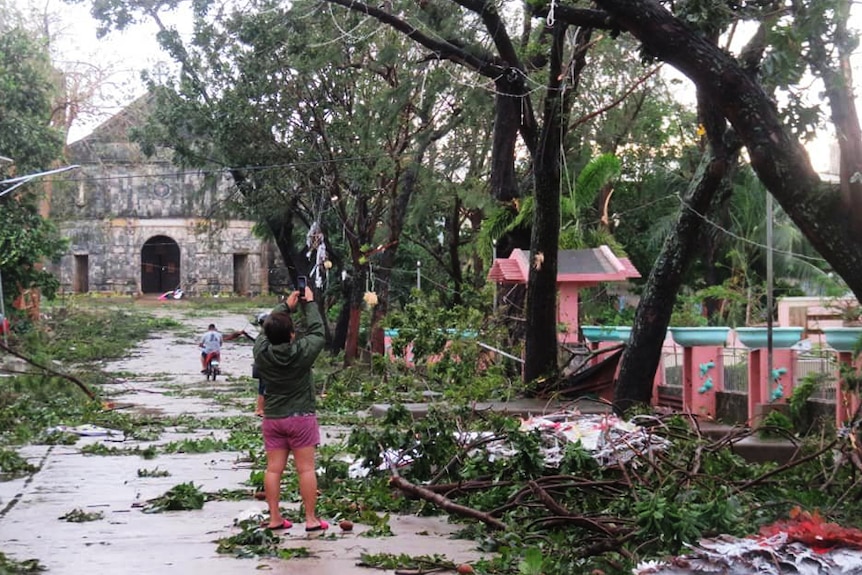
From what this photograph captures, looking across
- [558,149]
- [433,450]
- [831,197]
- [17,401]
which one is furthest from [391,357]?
[831,197]

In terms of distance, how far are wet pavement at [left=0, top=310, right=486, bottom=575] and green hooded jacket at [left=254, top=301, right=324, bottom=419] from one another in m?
0.87

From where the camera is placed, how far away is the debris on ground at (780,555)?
16.9ft

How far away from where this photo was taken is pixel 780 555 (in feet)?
17.1

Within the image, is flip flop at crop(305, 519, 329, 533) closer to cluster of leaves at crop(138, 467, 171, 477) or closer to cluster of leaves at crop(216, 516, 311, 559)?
cluster of leaves at crop(216, 516, 311, 559)

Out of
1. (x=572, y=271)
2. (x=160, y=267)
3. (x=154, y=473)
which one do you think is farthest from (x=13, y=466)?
(x=160, y=267)

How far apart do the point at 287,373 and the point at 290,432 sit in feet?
1.34

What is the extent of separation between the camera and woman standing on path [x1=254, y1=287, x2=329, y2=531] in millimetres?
7598

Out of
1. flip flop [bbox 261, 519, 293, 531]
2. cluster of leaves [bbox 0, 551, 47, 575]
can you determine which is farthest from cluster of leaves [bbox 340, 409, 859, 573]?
cluster of leaves [bbox 0, 551, 47, 575]

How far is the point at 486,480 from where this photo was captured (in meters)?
8.48

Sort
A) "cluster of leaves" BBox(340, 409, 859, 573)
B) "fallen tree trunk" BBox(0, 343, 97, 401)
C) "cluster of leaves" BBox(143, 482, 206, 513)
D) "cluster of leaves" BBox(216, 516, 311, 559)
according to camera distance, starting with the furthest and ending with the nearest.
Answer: "fallen tree trunk" BBox(0, 343, 97, 401) → "cluster of leaves" BBox(143, 482, 206, 513) → "cluster of leaves" BBox(216, 516, 311, 559) → "cluster of leaves" BBox(340, 409, 859, 573)

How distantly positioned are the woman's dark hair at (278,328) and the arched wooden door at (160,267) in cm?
5259

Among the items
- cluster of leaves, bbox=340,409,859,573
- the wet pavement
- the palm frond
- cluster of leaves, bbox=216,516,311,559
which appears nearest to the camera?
cluster of leaves, bbox=340,409,859,573

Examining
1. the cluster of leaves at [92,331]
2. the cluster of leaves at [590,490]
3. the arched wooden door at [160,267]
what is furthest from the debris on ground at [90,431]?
the arched wooden door at [160,267]

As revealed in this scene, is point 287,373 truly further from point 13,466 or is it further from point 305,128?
point 305,128
